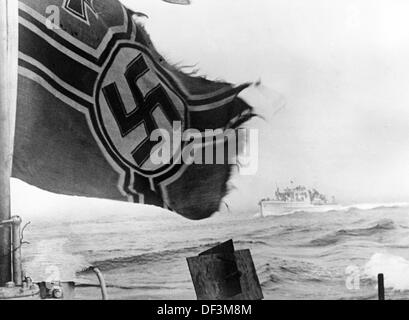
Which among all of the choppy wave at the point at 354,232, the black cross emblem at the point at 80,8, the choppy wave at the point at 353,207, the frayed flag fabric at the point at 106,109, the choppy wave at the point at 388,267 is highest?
the black cross emblem at the point at 80,8

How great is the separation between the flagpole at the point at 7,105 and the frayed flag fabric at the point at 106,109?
Result: 0.12 ft

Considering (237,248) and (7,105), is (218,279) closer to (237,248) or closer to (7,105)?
(237,248)

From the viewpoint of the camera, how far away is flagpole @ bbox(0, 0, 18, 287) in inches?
95.1

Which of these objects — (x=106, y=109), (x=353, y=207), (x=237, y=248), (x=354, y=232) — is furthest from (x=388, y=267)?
(x=106, y=109)

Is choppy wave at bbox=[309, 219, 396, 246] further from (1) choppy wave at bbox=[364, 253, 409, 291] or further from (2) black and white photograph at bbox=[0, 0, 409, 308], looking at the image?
(1) choppy wave at bbox=[364, 253, 409, 291]

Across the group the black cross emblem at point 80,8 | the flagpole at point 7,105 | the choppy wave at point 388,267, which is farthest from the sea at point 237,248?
the black cross emblem at point 80,8

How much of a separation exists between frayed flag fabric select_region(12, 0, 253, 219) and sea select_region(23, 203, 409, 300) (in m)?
0.14

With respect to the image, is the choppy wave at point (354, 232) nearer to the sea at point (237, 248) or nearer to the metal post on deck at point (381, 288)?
the sea at point (237, 248)

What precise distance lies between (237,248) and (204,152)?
0.53 metres

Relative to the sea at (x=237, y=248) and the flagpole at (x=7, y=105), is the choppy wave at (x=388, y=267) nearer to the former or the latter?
the sea at (x=237, y=248)

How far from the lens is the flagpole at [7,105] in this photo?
7.93 feet

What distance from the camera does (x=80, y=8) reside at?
2459 mm

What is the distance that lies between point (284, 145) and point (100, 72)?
1.05 meters

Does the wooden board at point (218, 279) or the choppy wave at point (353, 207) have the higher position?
the choppy wave at point (353, 207)
